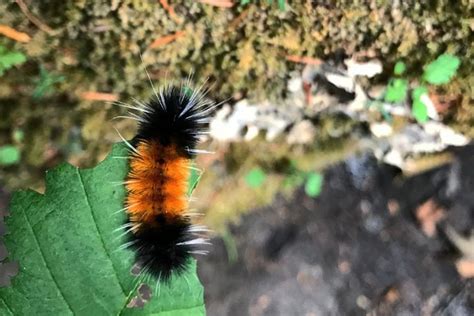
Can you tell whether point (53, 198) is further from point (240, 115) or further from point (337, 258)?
point (337, 258)

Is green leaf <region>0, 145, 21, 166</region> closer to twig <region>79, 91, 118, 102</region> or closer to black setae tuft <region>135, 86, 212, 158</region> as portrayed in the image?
twig <region>79, 91, 118, 102</region>

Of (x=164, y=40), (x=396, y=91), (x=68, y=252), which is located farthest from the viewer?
(x=396, y=91)

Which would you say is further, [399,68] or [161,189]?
[399,68]

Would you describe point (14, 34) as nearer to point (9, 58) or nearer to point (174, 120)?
point (9, 58)

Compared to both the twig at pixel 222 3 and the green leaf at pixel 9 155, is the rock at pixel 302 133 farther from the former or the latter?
the green leaf at pixel 9 155

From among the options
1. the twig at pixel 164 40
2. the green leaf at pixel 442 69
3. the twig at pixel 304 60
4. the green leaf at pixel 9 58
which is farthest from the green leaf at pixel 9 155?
the green leaf at pixel 442 69

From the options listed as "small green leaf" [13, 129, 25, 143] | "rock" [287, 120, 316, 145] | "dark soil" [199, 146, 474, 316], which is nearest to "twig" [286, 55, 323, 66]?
"rock" [287, 120, 316, 145]

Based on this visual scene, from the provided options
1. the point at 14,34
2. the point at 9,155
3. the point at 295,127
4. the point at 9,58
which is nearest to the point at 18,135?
the point at 9,155
